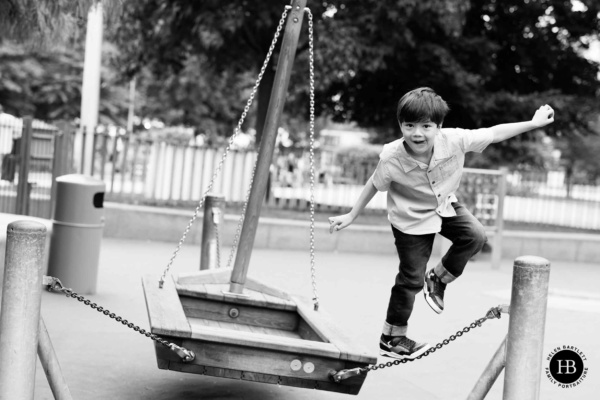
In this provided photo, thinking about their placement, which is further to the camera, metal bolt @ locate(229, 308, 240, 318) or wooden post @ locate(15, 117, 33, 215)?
wooden post @ locate(15, 117, 33, 215)

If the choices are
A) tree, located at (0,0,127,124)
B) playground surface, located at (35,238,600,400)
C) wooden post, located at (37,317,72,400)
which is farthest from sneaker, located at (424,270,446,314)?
tree, located at (0,0,127,124)

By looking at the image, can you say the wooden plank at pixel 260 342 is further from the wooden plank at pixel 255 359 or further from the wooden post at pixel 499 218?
the wooden post at pixel 499 218

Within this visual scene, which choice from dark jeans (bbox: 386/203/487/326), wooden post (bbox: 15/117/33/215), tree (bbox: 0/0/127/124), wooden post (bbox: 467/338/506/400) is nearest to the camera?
wooden post (bbox: 467/338/506/400)

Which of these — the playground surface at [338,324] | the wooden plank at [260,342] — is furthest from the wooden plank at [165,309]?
the playground surface at [338,324]

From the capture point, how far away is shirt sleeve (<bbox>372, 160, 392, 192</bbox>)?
544cm

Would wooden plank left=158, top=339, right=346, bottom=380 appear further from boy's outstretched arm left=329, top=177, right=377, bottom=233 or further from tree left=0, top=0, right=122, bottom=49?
tree left=0, top=0, right=122, bottom=49

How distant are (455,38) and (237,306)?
13846mm

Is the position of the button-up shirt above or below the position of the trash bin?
above

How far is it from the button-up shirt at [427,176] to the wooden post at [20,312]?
81.8 inches

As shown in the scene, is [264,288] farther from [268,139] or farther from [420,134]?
[420,134]

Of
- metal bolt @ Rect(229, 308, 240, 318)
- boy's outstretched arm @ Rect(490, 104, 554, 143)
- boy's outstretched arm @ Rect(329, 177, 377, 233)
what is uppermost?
boy's outstretched arm @ Rect(490, 104, 554, 143)

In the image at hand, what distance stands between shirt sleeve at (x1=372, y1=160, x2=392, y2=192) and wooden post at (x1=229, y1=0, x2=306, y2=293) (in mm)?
996

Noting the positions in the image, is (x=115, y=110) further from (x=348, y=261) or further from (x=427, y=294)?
(x=427, y=294)

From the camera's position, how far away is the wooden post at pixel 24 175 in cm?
1358
